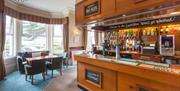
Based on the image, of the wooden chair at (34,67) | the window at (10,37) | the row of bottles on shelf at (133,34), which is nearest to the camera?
the wooden chair at (34,67)

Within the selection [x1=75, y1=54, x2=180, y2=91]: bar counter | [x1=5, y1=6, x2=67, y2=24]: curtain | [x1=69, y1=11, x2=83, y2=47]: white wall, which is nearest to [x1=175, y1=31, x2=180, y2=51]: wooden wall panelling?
[x1=75, y1=54, x2=180, y2=91]: bar counter

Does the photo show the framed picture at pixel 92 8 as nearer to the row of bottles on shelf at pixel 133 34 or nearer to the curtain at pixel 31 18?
the row of bottles on shelf at pixel 133 34

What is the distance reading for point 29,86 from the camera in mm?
4887

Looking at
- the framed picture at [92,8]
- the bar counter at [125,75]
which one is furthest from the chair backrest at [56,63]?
the framed picture at [92,8]

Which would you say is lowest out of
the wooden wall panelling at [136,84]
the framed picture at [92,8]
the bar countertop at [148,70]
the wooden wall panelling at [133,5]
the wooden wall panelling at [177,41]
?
the wooden wall panelling at [136,84]

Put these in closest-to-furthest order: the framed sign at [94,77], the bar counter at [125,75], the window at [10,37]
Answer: the bar counter at [125,75] → the framed sign at [94,77] → the window at [10,37]

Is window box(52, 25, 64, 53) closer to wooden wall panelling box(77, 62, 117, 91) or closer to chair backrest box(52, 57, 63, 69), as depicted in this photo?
chair backrest box(52, 57, 63, 69)

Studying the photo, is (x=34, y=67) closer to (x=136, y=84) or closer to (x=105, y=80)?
(x=105, y=80)

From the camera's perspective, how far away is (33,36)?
28.8ft

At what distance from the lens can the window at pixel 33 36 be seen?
827 centimetres

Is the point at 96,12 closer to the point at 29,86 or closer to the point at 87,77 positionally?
the point at 87,77

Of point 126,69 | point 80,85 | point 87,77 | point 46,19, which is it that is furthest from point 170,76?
point 46,19

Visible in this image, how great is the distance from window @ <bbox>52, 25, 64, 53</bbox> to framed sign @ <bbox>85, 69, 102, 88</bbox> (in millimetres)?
6218

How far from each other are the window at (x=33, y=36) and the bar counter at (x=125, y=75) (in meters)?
5.20
